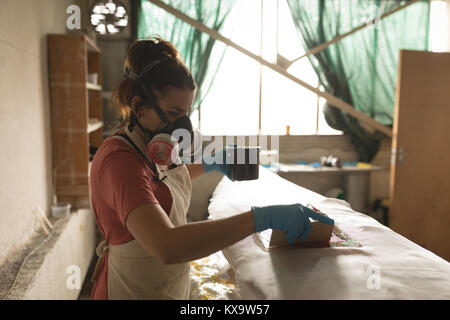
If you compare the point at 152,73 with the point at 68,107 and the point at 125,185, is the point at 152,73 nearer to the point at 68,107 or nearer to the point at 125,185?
the point at 125,185

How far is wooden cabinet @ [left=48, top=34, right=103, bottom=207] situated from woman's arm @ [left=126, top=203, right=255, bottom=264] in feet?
5.98

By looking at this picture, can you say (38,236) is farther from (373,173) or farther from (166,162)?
(373,173)

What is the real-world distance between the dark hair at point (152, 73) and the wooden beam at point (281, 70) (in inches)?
100

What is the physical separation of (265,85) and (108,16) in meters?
1.80

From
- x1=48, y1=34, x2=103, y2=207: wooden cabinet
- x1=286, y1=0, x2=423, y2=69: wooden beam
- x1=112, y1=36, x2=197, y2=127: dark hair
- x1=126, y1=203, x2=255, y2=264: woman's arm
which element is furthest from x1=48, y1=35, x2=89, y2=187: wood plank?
x1=286, y1=0, x2=423, y2=69: wooden beam

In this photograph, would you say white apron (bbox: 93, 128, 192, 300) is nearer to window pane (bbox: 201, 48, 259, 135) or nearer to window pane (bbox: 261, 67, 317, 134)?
window pane (bbox: 201, 48, 259, 135)

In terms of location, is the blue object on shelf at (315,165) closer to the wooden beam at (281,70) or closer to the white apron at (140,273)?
the wooden beam at (281,70)

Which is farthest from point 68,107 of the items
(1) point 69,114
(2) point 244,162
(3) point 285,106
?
(3) point 285,106

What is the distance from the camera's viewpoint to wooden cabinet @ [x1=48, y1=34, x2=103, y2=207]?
2.25m

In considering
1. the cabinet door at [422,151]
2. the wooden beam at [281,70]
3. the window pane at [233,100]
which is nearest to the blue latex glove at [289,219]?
the cabinet door at [422,151]

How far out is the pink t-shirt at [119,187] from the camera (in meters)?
0.74
